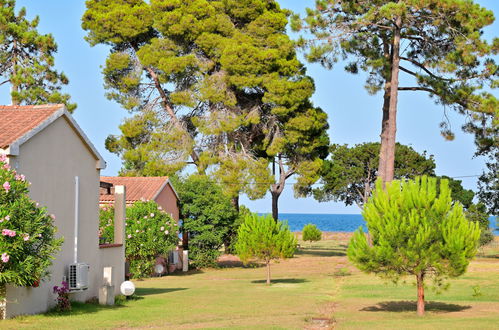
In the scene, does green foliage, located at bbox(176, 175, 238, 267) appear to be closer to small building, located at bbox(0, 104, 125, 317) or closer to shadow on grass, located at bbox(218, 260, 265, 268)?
shadow on grass, located at bbox(218, 260, 265, 268)

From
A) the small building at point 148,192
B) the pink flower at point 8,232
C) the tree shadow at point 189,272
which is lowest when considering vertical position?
the tree shadow at point 189,272

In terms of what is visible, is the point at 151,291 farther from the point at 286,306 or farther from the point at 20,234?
the point at 20,234

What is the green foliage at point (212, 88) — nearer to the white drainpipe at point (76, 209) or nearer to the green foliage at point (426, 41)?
the green foliage at point (426, 41)

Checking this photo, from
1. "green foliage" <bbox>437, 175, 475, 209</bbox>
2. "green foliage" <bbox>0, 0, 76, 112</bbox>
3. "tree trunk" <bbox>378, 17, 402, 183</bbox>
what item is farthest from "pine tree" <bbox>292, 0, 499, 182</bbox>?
"green foliage" <bbox>437, 175, 475, 209</bbox>

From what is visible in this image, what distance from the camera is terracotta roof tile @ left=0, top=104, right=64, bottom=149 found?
686 inches

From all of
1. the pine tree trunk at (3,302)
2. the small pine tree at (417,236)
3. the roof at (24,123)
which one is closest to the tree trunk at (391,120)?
the small pine tree at (417,236)

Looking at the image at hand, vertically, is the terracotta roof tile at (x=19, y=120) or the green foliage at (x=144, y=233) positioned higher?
the terracotta roof tile at (x=19, y=120)

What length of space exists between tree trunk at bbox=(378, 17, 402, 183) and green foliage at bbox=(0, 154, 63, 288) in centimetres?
2188

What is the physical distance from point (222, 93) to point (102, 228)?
56.4ft

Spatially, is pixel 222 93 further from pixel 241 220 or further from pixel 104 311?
pixel 104 311

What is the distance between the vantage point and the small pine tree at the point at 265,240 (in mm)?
29891

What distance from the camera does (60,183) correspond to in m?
19.5

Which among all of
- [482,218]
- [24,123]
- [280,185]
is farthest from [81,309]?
[482,218]

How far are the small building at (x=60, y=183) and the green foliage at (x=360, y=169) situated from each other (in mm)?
45495
